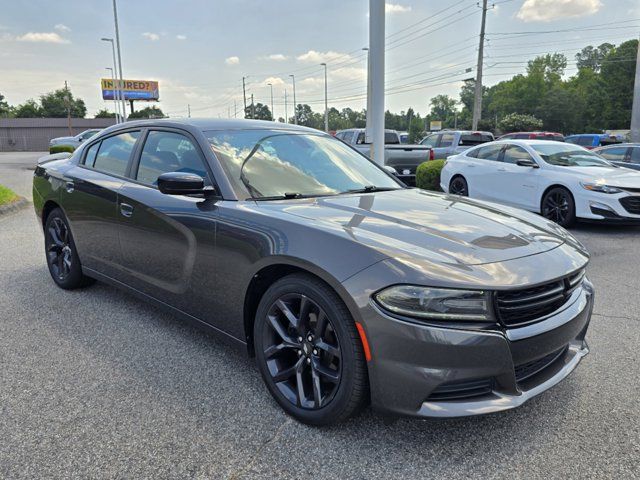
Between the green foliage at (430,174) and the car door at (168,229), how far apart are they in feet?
28.8

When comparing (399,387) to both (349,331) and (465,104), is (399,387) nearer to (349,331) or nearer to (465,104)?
(349,331)

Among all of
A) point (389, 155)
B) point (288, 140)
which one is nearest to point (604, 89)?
point (389, 155)

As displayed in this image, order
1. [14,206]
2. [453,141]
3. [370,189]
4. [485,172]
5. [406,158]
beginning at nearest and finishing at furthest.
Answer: [370,189] → [14,206] → [485,172] → [406,158] → [453,141]

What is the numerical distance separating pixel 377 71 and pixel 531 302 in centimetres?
801

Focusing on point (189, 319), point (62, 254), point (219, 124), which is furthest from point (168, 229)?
point (62, 254)

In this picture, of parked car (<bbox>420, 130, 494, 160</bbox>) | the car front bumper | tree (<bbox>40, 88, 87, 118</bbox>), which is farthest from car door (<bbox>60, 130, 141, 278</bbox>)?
tree (<bbox>40, 88, 87, 118</bbox>)

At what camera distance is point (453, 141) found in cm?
1546

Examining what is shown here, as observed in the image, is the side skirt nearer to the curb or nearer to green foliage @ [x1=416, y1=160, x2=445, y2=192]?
the curb

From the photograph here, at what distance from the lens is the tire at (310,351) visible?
7.30 ft

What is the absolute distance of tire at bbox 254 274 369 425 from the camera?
2.22 metres

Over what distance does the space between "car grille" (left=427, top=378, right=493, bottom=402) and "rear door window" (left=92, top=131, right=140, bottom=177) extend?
2.89 meters

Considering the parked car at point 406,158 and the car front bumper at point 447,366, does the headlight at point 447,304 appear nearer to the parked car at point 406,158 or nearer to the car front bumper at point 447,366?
the car front bumper at point 447,366

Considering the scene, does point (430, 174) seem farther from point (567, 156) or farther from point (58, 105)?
point (58, 105)

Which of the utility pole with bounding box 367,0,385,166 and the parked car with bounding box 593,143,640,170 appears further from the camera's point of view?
the parked car with bounding box 593,143,640,170
